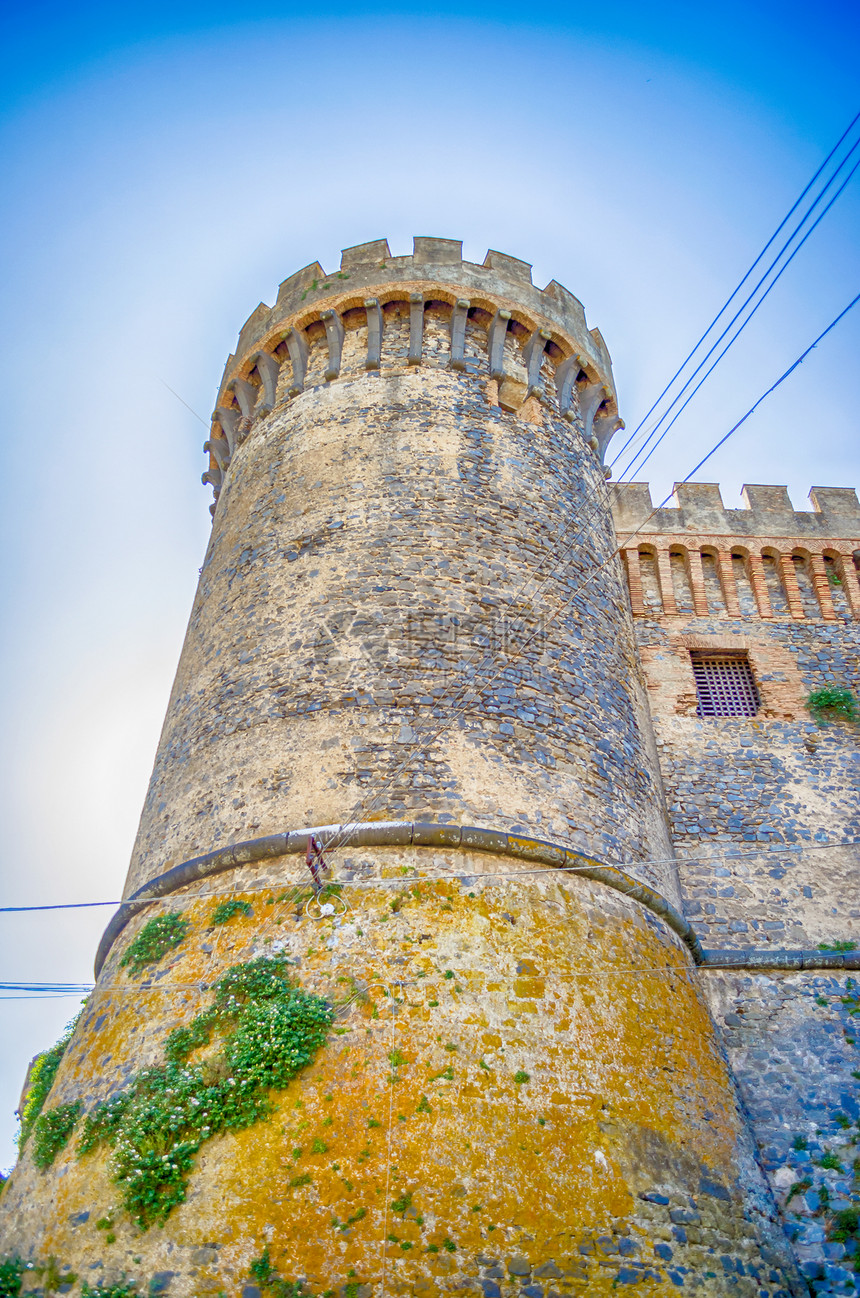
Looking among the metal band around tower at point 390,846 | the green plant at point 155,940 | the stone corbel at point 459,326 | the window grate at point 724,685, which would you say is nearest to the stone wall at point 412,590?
the stone corbel at point 459,326

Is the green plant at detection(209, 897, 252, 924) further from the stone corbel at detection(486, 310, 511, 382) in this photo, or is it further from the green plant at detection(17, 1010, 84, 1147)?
the stone corbel at detection(486, 310, 511, 382)

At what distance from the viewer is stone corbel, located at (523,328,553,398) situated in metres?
10.8

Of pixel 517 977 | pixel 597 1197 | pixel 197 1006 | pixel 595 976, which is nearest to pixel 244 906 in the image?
pixel 197 1006

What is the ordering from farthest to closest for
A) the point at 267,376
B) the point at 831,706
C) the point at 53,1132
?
1. the point at 267,376
2. the point at 831,706
3. the point at 53,1132

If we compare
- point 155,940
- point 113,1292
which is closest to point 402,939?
point 155,940

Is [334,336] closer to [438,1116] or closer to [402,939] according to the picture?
[402,939]

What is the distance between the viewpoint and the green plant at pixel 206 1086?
215 inches

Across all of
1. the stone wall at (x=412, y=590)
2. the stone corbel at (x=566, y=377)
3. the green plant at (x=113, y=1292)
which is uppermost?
the stone corbel at (x=566, y=377)

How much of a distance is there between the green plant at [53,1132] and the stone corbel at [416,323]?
26.3 feet

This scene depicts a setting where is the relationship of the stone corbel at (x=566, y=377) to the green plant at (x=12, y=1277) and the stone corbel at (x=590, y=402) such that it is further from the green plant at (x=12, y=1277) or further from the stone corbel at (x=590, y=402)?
the green plant at (x=12, y=1277)

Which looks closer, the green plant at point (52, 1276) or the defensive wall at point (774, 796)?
the green plant at point (52, 1276)

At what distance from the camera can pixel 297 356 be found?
36.2ft

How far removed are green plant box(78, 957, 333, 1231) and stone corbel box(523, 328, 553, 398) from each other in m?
7.27

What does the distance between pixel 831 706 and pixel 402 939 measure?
6.53 m
